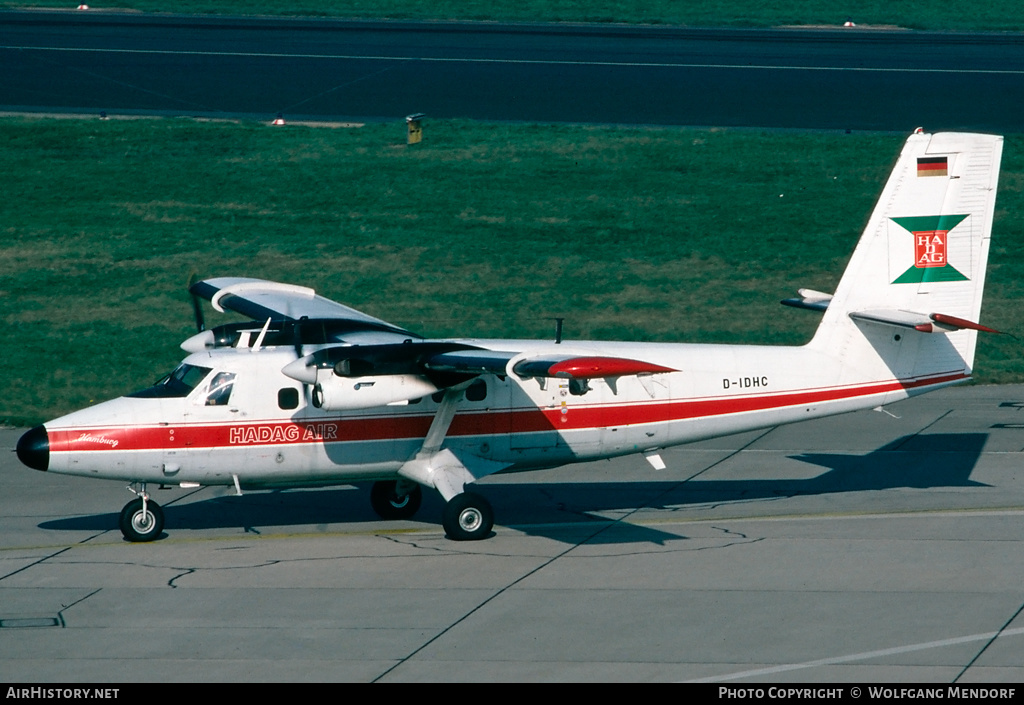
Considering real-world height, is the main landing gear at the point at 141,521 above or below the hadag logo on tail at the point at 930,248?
below

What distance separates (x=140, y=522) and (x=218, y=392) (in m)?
2.26

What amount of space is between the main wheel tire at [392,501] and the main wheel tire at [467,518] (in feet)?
5.26

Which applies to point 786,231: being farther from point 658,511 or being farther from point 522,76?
point 658,511

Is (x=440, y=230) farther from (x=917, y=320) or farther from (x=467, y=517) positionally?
(x=917, y=320)

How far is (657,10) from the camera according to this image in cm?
7069

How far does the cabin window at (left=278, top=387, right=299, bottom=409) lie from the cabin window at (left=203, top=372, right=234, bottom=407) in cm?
70

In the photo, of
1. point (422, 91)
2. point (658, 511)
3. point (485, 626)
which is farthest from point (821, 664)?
point (422, 91)

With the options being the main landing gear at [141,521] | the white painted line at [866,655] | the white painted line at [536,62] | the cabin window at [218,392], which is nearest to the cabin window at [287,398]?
the cabin window at [218,392]

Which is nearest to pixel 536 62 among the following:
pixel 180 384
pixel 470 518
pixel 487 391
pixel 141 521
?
pixel 487 391

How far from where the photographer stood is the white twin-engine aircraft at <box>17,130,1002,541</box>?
62.0 feet

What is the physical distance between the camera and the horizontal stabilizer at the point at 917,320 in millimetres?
19766

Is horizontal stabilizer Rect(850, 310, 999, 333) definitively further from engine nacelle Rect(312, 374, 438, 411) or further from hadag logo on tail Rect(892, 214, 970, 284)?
engine nacelle Rect(312, 374, 438, 411)

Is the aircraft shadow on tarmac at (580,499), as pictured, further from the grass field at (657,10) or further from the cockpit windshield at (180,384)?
the grass field at (657,10)

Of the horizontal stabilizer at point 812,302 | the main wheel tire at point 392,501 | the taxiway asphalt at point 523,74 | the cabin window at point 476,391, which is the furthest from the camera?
the taxiway asphalt at point 523,74
